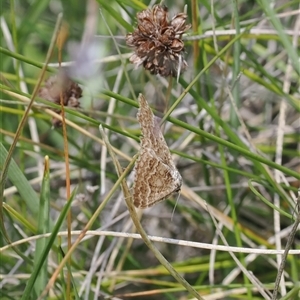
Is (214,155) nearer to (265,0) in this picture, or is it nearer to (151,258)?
(151,258)

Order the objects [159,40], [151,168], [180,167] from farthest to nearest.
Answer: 1. [180,167]
2. [159,40]
3. [151,168]

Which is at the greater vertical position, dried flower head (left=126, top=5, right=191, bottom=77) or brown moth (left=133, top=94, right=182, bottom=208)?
dried flower head (left=126, top=5, right=191, bottom=77)

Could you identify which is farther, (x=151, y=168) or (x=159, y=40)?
(x=159, y=40)

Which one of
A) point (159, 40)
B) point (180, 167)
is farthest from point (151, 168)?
point (180, 167)

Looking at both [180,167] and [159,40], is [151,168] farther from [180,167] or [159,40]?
[180,167]

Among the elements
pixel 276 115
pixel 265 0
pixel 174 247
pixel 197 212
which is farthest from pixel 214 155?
pixel 265 0

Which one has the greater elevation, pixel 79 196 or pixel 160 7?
pixel 160 7
